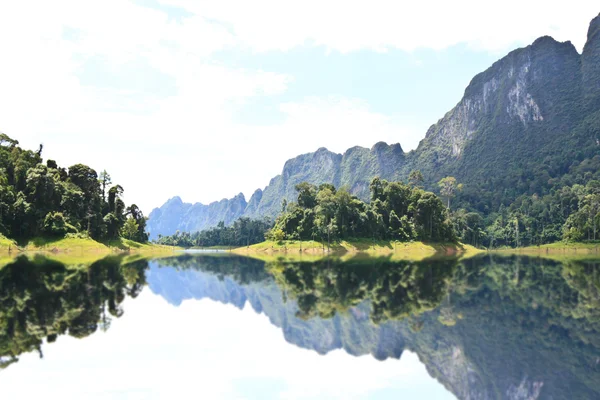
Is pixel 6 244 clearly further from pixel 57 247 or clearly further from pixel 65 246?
pixel 65 246

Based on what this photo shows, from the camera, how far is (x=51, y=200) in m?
89.7

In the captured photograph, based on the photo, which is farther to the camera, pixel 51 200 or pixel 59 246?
pixel 51 200

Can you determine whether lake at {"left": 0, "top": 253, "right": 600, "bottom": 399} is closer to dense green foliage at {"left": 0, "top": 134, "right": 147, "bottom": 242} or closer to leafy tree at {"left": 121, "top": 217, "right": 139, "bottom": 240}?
dense green foliage at {"left": 0, "top": 134, "right": 147, "bottom": 242}

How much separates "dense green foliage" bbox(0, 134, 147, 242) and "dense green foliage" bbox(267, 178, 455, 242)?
41250mm

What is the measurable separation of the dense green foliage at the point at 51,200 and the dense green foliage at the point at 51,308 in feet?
192

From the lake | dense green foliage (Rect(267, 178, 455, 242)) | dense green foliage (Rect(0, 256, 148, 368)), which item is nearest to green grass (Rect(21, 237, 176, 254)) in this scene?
dense green foliage (Rect(267, 178, 455, 242))

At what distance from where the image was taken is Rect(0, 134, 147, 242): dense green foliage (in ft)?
→ 273

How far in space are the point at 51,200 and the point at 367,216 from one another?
71.9m

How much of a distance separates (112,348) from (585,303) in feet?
76.0

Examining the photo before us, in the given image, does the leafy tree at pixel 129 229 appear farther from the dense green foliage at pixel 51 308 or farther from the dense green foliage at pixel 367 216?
the dense green foliage at pixel 51 308

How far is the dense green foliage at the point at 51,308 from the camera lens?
15.1m

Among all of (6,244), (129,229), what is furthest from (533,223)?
(6,244)

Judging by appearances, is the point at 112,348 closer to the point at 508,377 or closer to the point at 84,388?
the point at 84,388

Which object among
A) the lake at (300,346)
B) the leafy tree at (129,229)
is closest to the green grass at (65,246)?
the leafy tree at (129,229)
